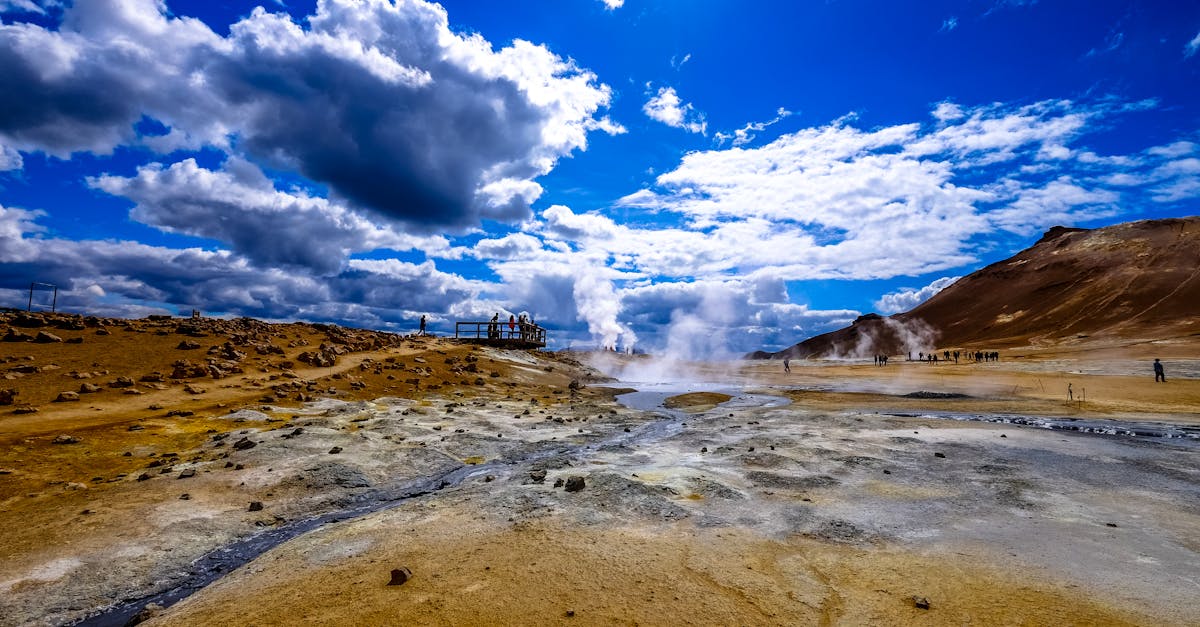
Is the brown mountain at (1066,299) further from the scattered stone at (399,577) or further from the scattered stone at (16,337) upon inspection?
the scattered stone at (16,337)

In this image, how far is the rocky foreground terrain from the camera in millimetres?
6258

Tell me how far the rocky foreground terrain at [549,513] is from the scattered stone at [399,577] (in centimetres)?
4

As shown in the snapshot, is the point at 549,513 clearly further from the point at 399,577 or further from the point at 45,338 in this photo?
the point at 45,338

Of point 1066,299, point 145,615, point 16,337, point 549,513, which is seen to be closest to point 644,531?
point 549,513

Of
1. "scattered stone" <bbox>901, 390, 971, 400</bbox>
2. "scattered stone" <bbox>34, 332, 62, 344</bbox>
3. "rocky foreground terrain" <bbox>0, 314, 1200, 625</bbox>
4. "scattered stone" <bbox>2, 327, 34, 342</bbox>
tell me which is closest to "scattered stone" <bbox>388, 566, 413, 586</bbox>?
"rocky foreground terrain" <bbox>0, 314, 1200, 625</bbox>

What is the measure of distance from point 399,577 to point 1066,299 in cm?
13649

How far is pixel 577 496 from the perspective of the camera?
10.4 metres

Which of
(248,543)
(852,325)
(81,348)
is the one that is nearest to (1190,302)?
(852,325)

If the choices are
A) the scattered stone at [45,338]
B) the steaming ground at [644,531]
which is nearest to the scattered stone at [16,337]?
the scattered stone at [45,338]

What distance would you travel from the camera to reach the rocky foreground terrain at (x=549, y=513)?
6258mm

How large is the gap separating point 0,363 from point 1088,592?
30.0 meters

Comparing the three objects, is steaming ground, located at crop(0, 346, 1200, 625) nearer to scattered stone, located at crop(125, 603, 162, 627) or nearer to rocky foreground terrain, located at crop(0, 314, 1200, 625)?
rocky foreground terrain, located at crop(0, 314, 1200, 625)

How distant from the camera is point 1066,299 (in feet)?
343

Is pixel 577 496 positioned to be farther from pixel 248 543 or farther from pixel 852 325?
pixel 852 325
